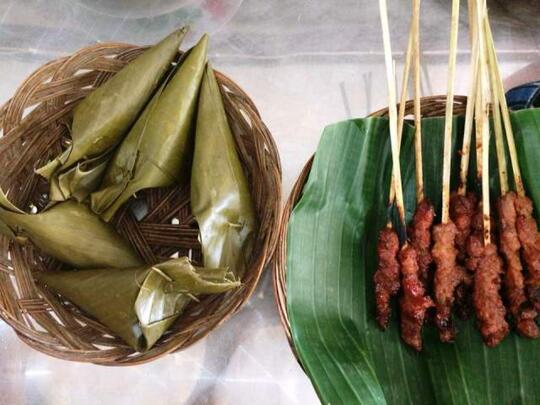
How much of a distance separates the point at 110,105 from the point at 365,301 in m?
0.83

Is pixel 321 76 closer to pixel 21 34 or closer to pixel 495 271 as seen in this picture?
pixel 495 271

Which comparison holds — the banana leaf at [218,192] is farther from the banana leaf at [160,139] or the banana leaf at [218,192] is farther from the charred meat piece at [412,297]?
the charred meat piece at [412,297]

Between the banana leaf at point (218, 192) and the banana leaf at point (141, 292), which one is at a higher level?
the banana leaf at point (218, 192)

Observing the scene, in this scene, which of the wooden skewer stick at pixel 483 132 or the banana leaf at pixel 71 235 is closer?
the wooden skewer stick at pixel 483 132

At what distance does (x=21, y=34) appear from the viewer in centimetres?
205

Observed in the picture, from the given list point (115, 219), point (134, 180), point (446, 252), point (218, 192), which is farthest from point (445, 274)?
point (115, 219)

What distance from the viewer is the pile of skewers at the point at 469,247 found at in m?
1.34

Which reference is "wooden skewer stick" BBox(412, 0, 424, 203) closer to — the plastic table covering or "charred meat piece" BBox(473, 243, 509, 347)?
"charred meat piece" BBox(473, 243, 509, 347)

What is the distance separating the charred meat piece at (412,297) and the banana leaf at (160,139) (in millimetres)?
645

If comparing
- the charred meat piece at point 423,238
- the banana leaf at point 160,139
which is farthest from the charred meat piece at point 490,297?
the banana leaf at point 160,139

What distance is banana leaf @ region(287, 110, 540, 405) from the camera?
4.43ft

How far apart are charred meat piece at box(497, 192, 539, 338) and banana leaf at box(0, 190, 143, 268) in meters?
0.93

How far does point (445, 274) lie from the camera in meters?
1.34

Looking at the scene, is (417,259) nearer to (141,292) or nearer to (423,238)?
(423,238)
